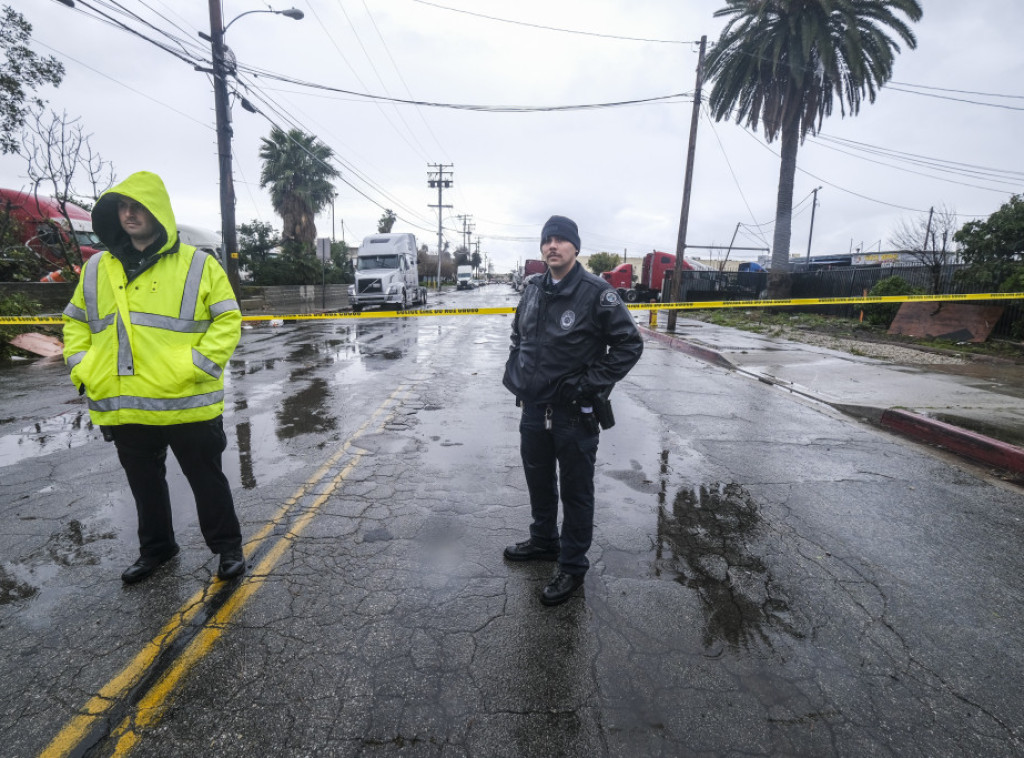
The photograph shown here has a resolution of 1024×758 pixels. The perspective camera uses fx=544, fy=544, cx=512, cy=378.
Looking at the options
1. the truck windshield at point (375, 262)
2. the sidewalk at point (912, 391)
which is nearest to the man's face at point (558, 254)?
the sidewalk at point (912, 391)

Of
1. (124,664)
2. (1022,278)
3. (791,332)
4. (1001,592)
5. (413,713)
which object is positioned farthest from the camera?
(791,332)

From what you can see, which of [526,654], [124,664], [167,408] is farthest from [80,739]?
[526,654]

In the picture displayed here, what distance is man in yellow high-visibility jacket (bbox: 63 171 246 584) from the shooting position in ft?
9.00

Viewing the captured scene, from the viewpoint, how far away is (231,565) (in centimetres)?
305

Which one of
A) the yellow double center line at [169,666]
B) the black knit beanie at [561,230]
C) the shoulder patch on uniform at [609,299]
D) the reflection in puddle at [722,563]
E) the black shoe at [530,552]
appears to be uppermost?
the black knit beanie at [561,230]

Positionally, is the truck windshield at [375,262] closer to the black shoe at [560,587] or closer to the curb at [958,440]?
the curb at [958,440]

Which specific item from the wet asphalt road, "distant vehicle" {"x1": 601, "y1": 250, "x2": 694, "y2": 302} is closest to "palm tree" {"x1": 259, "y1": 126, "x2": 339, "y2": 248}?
"distant vehicle" {"x1": 601, "y1": 250, "x2": 694, "y2": 302}

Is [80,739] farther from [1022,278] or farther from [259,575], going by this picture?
[1022,278]

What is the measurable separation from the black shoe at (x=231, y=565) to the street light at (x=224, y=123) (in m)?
14.6

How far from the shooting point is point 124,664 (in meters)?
2.37

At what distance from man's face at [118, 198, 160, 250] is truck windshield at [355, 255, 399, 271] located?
2429 cm

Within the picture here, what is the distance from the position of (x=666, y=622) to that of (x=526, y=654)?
76cm

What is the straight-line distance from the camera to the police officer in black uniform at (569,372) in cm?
290

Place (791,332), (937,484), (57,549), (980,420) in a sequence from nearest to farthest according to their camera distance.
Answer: (57,549) < (937,484) < (980,420) < (791,332)
